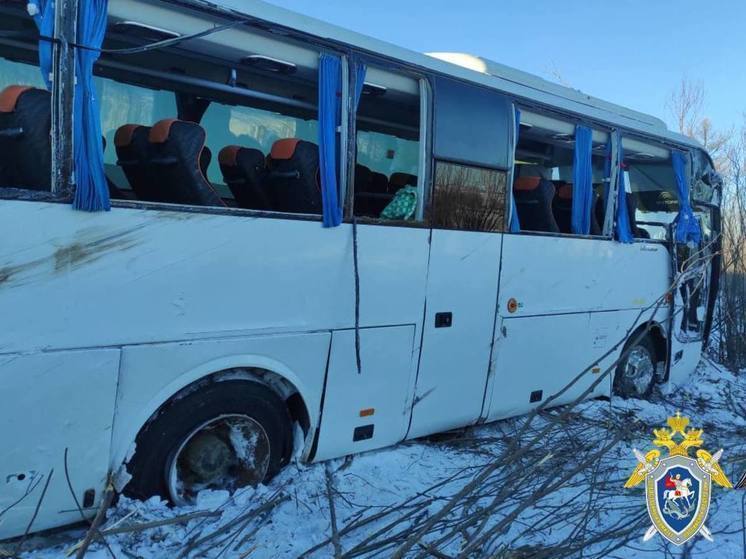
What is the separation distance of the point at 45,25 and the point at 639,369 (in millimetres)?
6391

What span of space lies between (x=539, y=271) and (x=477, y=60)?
6.08 ft

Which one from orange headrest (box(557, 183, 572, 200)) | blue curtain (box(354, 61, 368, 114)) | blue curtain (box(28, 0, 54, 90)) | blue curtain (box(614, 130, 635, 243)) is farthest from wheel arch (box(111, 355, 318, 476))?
blue curtain (box(614, 130, 635, 243))

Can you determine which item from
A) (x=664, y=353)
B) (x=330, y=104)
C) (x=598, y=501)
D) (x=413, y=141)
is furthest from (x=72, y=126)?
(x=664, y=353)

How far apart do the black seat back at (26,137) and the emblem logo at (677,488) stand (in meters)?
3.13

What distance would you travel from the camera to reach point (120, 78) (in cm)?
453

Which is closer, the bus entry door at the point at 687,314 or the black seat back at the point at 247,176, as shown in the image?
the black seat back at the point at 247,176

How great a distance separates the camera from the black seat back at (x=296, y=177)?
396cm

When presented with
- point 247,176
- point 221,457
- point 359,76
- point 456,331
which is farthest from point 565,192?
point 221,457

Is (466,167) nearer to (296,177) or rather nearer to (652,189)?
(296,177)

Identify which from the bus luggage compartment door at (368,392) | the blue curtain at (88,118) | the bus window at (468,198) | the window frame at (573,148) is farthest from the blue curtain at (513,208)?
the blue curtain at (88,118)

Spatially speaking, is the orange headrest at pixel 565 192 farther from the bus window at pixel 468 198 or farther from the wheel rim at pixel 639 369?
the wheel rim at pixel 639 369

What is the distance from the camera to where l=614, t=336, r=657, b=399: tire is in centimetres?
663

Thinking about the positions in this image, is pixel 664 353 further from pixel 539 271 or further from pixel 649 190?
pixel 539 271

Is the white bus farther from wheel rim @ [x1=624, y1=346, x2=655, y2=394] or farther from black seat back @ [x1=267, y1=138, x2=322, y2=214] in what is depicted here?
wheel rim @ [x1=624, y1=346, x2=655, y2=394]
